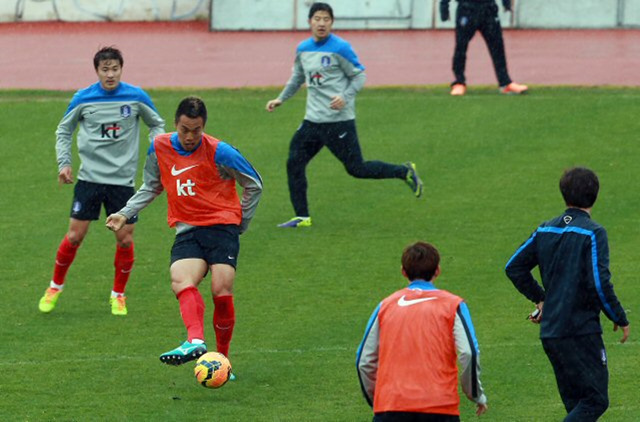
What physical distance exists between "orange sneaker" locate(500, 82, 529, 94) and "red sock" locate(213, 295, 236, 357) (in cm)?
1227

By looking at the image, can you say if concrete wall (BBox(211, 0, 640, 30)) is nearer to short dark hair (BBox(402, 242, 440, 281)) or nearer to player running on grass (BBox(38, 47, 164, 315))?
player running on grass (BBox(38, 47, 164, 315))

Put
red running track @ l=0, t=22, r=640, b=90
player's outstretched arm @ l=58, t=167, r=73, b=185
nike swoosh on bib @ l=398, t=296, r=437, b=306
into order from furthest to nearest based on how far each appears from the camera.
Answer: red running track @ l=0, t=22, r=640, b=90 → player's outstretched arm @ l=58, t=167, r=73, b=185 → nike swoosh on bib @ l=398, t=296, r=437, b=306

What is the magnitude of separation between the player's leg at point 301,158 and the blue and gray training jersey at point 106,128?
3.36 m

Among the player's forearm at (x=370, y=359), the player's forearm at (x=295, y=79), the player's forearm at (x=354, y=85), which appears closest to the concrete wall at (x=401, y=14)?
the player's forearm at (x=295, y=79)

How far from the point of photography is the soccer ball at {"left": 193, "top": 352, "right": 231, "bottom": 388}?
882 centimetres

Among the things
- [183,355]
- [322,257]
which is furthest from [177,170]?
[322,257]

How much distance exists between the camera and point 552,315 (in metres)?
7.86

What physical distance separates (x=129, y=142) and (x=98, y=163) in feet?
1.04

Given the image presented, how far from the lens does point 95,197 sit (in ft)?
38.8

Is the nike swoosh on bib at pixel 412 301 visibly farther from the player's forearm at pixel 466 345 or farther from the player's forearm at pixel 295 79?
the player's forearm at pixel 295 79

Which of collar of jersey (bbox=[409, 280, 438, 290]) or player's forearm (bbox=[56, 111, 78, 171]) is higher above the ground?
collar of jersey (bbox=[409, 280, 438, 290])

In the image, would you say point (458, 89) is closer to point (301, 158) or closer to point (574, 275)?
point (301, 158)

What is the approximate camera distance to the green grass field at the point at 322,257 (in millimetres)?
9688

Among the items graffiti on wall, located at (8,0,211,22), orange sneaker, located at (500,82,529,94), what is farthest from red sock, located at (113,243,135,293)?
graffiti on wall, located at (8,0,211,22)
